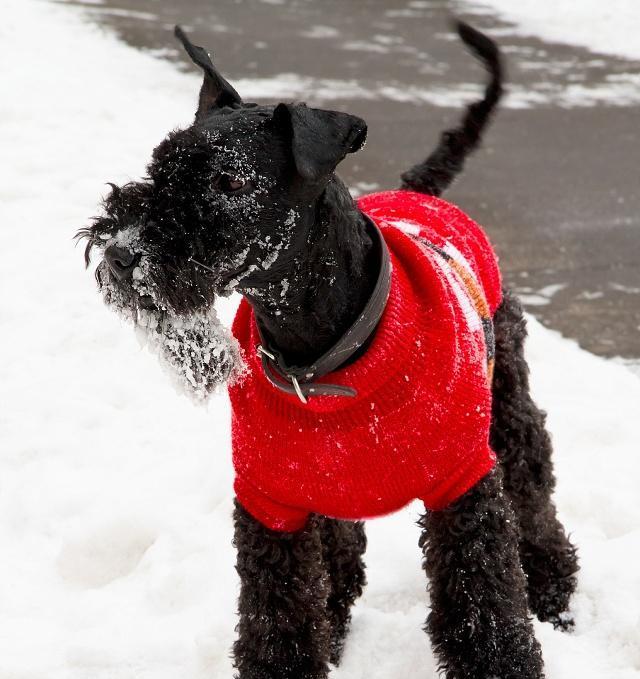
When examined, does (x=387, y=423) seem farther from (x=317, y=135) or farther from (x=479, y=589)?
(x=317, y=135)

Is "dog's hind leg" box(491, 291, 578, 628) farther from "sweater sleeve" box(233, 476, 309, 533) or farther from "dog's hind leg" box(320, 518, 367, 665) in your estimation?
"sweater sleeve" box(233, 476, 309, 533)

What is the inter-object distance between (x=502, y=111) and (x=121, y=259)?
701 centimetres

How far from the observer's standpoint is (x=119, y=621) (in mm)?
3160

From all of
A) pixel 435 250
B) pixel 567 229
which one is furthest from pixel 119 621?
pixel 567 229

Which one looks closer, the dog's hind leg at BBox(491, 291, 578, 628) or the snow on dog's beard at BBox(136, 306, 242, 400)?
the snow on dog's beard at BBox(136, 306, 242, 400)

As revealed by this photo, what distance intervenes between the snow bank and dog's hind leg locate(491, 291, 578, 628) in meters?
8.33

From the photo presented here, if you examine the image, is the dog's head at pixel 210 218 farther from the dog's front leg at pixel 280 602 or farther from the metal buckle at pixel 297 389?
the dog's front leg at pixel 280 602

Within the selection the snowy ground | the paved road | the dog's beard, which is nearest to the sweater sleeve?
the dog's beard

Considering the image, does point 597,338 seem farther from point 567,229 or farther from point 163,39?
point 163,39

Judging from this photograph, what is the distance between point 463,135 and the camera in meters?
3.41

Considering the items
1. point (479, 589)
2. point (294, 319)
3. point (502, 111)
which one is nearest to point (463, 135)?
point (294, 319)

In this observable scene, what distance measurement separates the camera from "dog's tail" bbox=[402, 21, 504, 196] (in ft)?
10.7

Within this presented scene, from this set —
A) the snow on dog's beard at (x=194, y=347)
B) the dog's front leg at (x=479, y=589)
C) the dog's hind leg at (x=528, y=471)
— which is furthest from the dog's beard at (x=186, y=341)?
the dog's hind leg at (x=528, y=471)

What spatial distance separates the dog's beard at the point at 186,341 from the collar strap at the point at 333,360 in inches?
4.1
